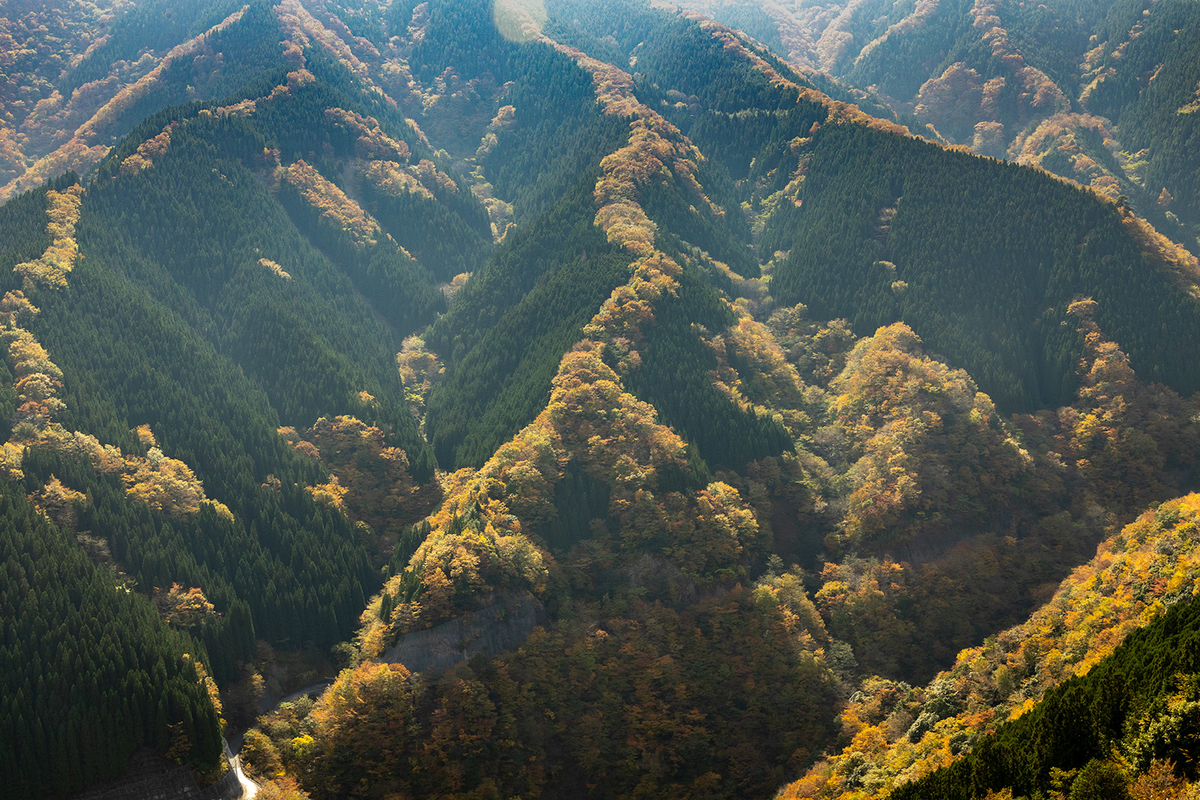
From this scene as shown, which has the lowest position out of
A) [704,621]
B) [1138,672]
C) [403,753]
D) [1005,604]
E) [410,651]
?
[403,753]

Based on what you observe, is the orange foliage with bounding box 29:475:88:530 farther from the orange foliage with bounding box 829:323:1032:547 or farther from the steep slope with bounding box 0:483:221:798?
the orange foliage with bounding box 829:323:1032:547

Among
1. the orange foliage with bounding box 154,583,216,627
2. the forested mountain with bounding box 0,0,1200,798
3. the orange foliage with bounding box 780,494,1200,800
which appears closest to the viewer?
the orange foliage with bounding box 780,494,1200,800

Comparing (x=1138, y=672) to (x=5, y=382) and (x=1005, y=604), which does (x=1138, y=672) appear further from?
(x=5, y=382)

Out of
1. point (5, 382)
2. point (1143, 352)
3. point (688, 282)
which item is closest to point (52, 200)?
point (5, 382)

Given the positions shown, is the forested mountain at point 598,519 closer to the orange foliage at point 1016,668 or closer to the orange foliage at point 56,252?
the orange foliage at point 1016,668

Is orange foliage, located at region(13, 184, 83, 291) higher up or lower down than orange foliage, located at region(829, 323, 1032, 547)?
lower down

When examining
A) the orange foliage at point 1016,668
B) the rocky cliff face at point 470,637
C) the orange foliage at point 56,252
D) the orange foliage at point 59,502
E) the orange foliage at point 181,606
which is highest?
the orange foliage at point 1016,668

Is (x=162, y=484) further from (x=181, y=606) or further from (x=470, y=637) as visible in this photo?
(x=470, y=637)

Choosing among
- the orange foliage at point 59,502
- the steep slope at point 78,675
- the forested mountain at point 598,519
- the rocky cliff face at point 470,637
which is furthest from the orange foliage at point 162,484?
the rocky cliff face at point 470,637

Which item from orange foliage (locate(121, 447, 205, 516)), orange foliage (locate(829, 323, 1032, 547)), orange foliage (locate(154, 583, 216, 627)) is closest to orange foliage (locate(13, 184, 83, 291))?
orange foliage (locate(121, 447, 205, 516))

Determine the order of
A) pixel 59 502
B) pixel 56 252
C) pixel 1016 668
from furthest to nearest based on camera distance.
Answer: pixel 56 252, pixel 59 502, pixel 1016 668

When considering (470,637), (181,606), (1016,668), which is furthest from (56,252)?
(1016,668)
